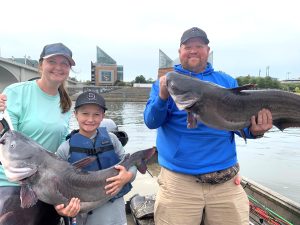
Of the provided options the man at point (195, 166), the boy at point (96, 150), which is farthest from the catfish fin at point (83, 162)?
the man at point (195, 166)

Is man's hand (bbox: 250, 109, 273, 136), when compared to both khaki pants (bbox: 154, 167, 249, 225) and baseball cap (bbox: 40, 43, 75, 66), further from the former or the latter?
baseball cap (bbox: 40, 43, 75, 66)

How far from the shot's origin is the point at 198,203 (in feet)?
12.4

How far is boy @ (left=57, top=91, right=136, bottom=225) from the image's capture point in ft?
11.9

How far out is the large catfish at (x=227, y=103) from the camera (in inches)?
128

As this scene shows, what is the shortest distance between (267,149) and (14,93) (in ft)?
62.4

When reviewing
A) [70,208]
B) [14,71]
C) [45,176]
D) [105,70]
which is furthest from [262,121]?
[105,70]

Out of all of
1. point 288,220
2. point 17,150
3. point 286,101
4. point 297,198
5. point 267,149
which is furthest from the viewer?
point 267,149

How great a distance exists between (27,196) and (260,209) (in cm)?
442

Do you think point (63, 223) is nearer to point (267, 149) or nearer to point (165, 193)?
point (165, 193)

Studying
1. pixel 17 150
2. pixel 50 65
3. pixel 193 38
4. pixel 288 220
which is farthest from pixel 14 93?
pixel 288 220

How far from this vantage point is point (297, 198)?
11.0 metres

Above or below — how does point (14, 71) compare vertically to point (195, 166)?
above

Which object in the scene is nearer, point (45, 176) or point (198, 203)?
point (45, 176)

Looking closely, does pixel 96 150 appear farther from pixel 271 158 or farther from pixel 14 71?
pixel 14 71
